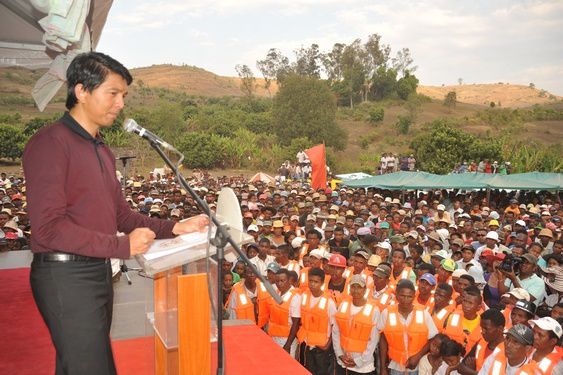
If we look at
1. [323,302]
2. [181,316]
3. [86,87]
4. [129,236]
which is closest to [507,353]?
[323,302]

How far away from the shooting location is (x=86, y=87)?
1895mm

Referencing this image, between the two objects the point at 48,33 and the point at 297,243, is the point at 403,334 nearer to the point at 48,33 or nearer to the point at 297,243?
the point at 297,243

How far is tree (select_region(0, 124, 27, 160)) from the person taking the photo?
30078 mm

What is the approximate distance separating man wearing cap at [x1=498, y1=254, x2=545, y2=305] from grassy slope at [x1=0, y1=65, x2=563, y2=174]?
3039 cm

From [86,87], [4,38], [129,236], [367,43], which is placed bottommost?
[129,236]

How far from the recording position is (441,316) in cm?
492

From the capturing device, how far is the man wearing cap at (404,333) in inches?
184

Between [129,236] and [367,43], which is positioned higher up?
[367,43]

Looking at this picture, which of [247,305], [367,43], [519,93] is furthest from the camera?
[519,93]

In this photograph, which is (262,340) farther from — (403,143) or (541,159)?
(403,143)

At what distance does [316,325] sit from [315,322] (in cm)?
3

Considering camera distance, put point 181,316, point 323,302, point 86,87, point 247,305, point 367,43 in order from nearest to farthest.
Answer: point 86,87, point 181,316, point 323,302, point 247,305, point 367,43

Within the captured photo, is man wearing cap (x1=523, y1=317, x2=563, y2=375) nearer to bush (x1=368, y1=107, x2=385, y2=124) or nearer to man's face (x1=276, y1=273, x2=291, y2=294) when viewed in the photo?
man's face (x1=276, y1=273, x2=291, y2=294)

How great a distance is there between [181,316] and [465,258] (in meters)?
5.69
